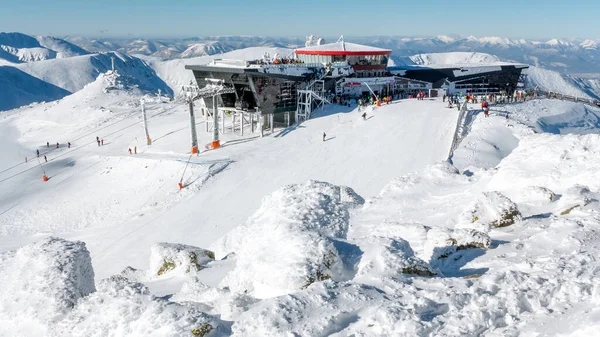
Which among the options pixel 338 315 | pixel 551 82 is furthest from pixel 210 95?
pixel 551 82

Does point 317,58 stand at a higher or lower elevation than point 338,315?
higher

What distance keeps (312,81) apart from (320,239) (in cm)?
3737

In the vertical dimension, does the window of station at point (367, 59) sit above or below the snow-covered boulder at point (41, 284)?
above

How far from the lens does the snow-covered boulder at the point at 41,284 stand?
32.4 feet

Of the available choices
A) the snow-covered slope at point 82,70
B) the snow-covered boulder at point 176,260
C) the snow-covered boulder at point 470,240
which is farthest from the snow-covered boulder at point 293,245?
the snow-covered slope at point 82,70

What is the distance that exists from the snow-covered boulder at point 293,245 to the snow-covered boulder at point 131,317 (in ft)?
6.67

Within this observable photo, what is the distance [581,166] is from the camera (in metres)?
16.5

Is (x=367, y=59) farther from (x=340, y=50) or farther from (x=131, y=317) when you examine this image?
(x=131, y=317)

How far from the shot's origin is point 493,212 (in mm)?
13703

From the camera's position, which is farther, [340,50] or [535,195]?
[340,50]

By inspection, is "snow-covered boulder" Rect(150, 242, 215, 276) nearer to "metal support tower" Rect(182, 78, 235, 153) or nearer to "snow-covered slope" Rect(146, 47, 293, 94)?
"metal support tower" Rect(182, 78, 235, 153)

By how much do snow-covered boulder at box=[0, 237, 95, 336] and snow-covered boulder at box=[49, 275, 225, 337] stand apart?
788 mm

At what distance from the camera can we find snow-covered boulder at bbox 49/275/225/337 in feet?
25.8

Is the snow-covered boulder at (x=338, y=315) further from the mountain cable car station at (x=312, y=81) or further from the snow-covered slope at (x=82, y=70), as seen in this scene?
the snow-covered slope at (x=82, y=70)
